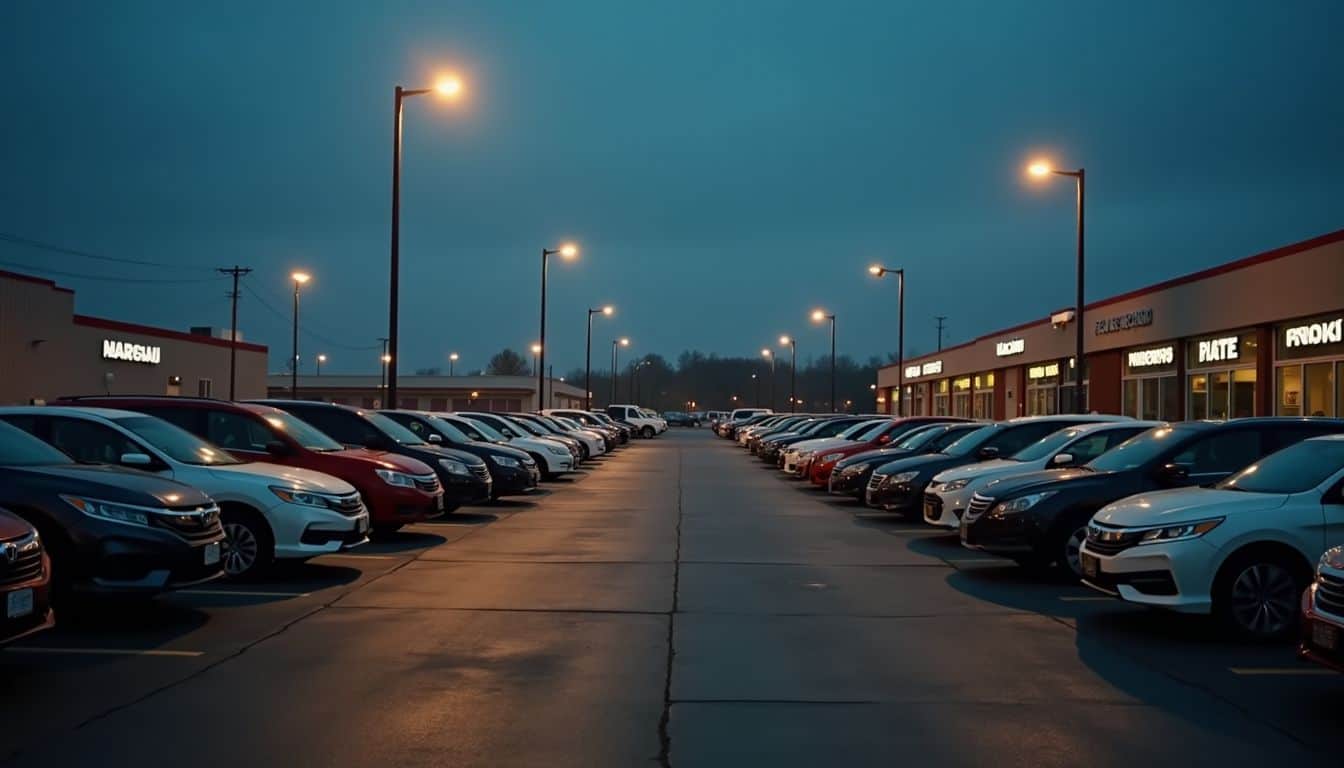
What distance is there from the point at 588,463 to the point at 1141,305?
1750 centimetres

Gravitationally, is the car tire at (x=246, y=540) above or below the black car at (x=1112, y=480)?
below

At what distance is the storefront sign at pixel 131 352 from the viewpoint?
161 ft

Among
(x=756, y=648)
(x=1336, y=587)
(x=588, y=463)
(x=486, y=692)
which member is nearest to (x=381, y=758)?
(x=486, y=692)

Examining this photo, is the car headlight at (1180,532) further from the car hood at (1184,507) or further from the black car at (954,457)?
the black car at (954,457)

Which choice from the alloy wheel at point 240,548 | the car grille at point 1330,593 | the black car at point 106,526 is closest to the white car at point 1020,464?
the car grille at point 1330,593

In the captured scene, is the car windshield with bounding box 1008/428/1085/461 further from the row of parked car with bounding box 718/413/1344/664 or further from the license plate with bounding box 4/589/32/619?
the license plate with bounding box 4/589/32/619

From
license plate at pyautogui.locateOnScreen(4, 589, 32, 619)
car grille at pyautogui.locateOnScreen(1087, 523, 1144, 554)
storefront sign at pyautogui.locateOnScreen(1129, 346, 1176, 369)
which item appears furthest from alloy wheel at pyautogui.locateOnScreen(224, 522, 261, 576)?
storefront sign at pyautogui.locateOnScreen(1129, 346, 1176, 369)

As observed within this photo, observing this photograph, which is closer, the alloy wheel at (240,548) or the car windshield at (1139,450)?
the alloy wheel at (240,548)

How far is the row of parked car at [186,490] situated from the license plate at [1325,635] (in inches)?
287

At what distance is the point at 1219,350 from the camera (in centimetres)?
3272

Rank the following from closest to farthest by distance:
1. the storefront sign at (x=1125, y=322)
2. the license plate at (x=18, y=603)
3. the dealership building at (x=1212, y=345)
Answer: the license plate at (x=18, y=603) < the dealership building at (x=1212, y=345) < the storefront sign at (x=1125, y=322)

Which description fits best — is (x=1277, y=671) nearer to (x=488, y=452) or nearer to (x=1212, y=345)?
(x=488, y=452)

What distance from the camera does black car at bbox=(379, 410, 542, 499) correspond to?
2184cm

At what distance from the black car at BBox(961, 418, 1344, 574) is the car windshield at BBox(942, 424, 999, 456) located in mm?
5509
